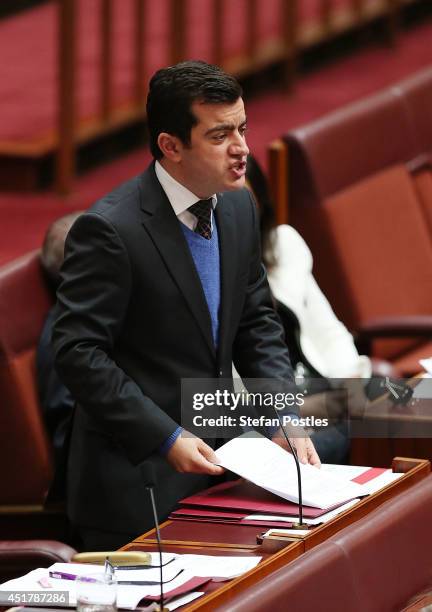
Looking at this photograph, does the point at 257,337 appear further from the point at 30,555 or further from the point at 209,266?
the point at 30,555

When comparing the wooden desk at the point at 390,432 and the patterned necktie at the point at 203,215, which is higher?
the patterned necktie at the point at 203,215

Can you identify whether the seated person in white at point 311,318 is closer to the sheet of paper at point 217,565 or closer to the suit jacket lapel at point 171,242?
the suit jacket lapel at point 171,242

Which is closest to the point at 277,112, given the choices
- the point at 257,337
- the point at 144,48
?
the point at 144,48

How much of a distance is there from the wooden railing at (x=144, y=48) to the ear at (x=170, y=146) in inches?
60.2

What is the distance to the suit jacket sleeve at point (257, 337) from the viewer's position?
1.72m

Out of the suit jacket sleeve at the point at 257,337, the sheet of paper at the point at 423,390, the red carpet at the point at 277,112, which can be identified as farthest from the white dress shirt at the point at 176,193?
the red carpet at the point at 277,112

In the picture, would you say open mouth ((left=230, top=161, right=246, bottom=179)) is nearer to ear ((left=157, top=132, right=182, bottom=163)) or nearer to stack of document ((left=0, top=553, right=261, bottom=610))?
ear ((left=157, top=132, right=182, bottom=163))

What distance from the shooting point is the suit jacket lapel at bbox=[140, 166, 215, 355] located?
163 cm

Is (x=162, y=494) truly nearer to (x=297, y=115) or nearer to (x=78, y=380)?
(x=78, y=380)

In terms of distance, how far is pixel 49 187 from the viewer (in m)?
3.25

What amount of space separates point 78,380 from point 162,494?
7.8 inches

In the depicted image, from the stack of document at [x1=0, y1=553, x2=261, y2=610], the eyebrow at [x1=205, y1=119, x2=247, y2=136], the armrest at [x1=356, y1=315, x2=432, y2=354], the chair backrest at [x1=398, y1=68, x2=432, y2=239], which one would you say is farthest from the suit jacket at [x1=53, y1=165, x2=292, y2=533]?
the chair backrest at [x1=398, y1=68, x2=432, y2=239]

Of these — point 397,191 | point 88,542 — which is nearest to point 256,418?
point 88,542

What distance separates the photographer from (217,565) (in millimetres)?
1396
